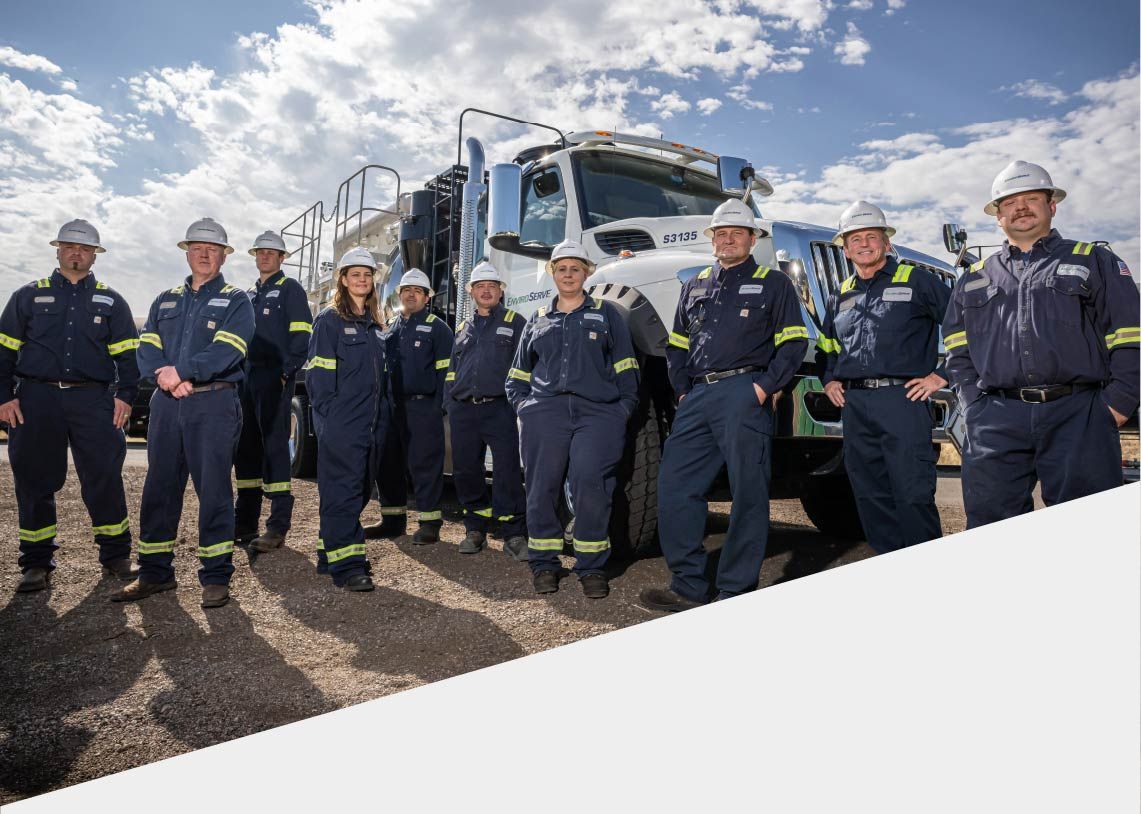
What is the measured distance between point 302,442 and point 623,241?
11.0ft

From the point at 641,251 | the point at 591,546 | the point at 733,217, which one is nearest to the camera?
the point at 733,217

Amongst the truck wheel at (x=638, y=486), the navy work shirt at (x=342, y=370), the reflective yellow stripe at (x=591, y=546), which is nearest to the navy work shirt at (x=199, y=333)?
the navy work shirt at (x=342, y=370)

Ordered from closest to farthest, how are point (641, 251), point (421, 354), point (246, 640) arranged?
point (246, 640)
point (641, 251)
point (421, 354)

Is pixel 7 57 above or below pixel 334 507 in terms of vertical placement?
above

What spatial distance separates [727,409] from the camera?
2.97m

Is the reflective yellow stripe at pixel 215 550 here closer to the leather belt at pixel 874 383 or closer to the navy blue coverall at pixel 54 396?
the navy blue coverall at pixel 54 396

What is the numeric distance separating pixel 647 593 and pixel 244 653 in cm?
149

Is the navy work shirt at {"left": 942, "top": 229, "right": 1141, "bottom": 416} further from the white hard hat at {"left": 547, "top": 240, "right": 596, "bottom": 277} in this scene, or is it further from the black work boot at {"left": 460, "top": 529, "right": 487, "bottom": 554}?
the black work boot at {"left": 460, "top": 529, "right": 487, "bottom": 554}

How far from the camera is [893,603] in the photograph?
1.75m

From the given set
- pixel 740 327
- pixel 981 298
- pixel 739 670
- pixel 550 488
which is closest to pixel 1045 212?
pixel 981 298

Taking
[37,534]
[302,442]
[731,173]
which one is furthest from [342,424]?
[302,442]

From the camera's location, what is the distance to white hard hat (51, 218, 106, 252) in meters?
3.13

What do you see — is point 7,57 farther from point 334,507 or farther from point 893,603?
point 893,603

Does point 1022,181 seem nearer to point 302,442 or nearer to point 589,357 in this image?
point 589,357
